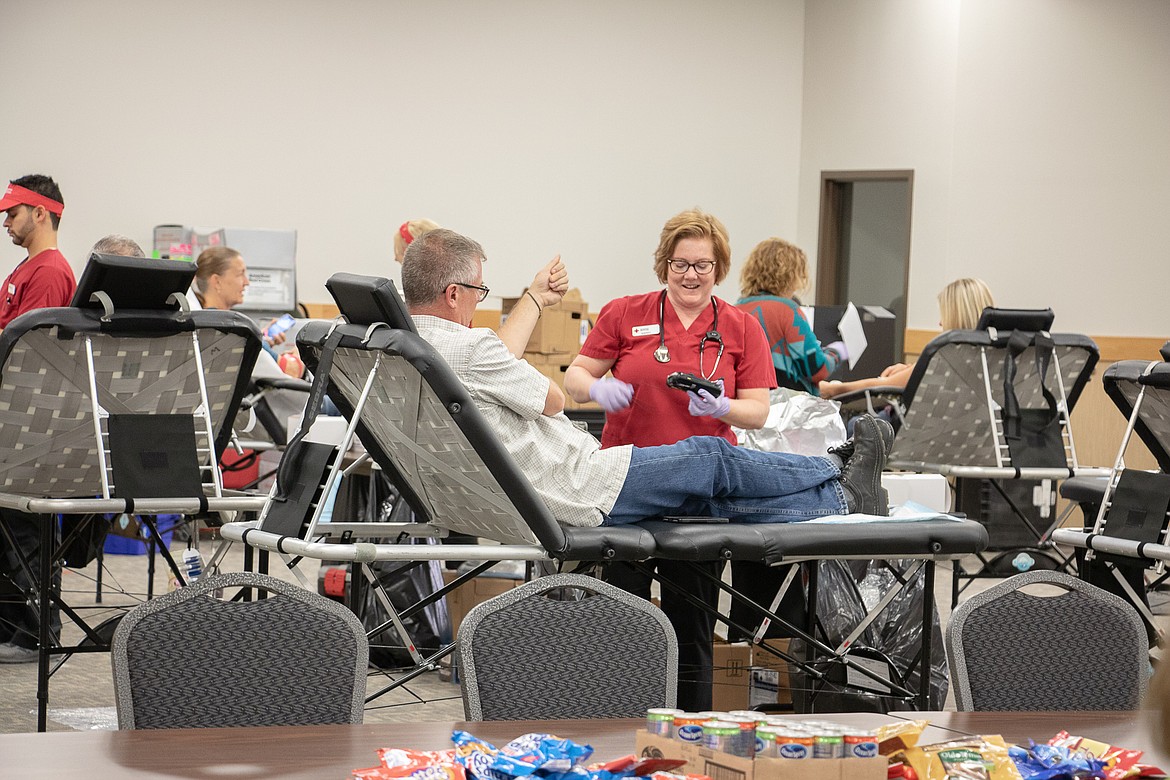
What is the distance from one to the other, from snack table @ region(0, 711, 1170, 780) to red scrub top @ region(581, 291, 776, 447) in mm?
1830

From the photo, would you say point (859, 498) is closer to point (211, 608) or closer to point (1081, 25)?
point (211, 608)

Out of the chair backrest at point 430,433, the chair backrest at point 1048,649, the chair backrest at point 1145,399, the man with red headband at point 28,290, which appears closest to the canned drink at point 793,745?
the chair backrest at point 1048,649

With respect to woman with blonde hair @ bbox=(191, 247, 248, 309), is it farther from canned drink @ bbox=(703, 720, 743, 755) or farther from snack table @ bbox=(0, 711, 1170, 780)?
canned drink @ bbox=(703, 720, 743, 755)

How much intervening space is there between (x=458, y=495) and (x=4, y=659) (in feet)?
7.55

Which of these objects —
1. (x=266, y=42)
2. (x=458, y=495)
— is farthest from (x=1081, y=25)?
(x=458, y=495)

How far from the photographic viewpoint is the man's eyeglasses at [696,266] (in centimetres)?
422

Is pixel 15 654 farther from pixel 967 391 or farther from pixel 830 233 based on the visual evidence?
pixel 830 233

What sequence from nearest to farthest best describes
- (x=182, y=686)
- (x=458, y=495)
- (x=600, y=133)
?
1. (x=182, y=686)
2. (x=458, y=495)
3. (x=600, y=133)

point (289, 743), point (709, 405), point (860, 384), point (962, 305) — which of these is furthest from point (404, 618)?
point (962, 305)

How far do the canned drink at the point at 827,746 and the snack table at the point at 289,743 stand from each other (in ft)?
1.27

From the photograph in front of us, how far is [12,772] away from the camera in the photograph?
1862 millimetres

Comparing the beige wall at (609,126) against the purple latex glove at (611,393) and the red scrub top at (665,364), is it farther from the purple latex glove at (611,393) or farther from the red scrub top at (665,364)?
the purple latex glove at (611,393)

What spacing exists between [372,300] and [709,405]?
112cm

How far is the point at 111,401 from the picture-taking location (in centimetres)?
397
